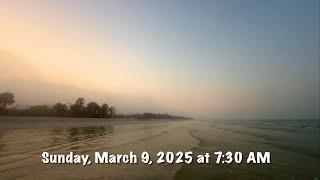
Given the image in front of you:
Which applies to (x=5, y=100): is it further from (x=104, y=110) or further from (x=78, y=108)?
(x=104, y=110)

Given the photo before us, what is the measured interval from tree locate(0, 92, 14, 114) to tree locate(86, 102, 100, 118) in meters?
39.1

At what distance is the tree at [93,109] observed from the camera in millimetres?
102394


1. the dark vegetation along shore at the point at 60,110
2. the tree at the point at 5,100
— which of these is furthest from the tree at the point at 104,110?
the tree at the point at 5,100

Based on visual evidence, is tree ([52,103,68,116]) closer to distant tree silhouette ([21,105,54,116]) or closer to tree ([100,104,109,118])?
distant tree silhouette ([21,105,54,116])

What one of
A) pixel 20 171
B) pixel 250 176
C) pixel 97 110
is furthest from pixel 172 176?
pixel 97 110

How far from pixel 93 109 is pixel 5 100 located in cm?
4408

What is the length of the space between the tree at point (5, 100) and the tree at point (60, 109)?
23.7m

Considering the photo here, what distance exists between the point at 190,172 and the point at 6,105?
191 ft

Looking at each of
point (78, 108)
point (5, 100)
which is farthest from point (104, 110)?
point (5, 100)

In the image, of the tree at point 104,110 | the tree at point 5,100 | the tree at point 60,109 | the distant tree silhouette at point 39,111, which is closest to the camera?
the tree at point 5,100

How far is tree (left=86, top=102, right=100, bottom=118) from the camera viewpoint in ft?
336

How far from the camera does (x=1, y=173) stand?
426 inches

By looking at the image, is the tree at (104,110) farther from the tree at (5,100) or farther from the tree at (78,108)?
the tree at (5,100)

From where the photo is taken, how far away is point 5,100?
61.9 metres
